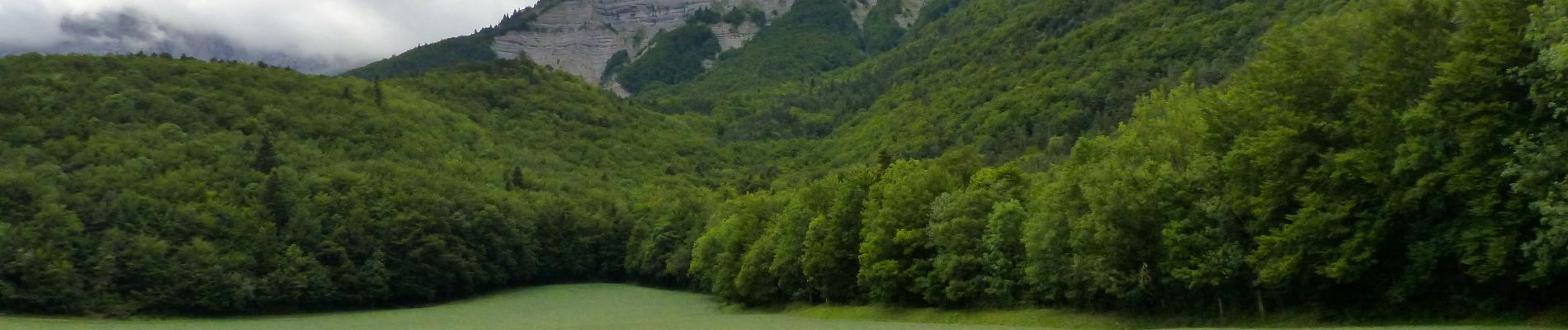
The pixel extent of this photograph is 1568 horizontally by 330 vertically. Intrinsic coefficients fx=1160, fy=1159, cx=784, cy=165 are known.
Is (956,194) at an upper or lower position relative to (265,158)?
lower

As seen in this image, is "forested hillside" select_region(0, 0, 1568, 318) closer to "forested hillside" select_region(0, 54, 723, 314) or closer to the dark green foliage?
"forested hillside" select_region(0, 54, 723, 314)

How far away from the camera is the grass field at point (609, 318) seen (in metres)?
62.1

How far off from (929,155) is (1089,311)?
12963 cm

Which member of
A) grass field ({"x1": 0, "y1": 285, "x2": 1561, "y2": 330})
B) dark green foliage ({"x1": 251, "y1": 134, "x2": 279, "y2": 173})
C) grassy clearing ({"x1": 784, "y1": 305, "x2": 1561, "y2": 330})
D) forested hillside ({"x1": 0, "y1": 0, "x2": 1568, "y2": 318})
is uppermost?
dark green foliage ({"x1": 251, "y1": 134, "x2": 279, "y2": 173})

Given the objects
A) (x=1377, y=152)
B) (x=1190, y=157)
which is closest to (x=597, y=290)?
(x=1190, y=157)

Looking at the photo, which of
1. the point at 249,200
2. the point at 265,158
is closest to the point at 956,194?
the point at 249,200

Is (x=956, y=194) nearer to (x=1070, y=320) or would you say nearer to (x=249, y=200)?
(x=1070, y=320)

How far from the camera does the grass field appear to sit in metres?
62.1

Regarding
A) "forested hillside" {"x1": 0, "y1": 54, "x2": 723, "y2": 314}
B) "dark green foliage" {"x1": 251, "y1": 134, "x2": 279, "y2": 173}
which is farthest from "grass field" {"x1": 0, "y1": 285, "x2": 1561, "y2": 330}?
"dark green foliage" {"x1": 251, "y1": 134, "x2": 279, "y2": 173}

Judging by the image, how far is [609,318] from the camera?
82.8 m

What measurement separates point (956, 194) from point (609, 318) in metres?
28.3

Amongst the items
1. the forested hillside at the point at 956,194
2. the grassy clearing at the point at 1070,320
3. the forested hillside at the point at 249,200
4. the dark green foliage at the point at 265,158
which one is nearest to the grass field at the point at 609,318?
the grassy clearing at the point at 1070,320

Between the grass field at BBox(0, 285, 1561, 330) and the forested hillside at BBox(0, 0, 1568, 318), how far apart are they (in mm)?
1843

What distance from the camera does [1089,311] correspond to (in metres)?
57.1
